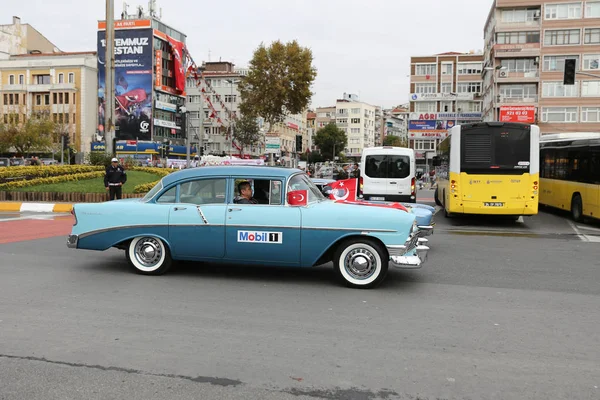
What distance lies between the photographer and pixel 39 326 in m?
5.42

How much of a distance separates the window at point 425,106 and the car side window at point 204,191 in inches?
3373

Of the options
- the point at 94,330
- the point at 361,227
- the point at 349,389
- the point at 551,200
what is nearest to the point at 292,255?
the point at 361,227

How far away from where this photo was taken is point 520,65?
63.5 metres

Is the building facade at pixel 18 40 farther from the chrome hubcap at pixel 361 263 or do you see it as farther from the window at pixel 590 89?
the chrome hubcap at pixel 361 263

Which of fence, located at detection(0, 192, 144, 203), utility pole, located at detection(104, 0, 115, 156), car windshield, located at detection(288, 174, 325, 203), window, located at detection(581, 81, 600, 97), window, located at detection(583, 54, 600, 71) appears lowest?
fence, located at detection(0, 192, 144, 203)

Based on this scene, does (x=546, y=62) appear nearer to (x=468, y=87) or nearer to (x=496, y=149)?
(x=468, y=87)

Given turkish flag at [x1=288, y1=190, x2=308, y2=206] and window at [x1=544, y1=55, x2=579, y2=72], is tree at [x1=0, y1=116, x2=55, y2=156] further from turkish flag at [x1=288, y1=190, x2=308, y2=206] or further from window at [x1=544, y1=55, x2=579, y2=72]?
turkish flag at [x1=288, y1=190, x2=308, y2=206]

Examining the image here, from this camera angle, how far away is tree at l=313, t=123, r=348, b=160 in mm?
122188

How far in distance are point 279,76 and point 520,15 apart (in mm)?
32886

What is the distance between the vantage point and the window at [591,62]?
5991 cm

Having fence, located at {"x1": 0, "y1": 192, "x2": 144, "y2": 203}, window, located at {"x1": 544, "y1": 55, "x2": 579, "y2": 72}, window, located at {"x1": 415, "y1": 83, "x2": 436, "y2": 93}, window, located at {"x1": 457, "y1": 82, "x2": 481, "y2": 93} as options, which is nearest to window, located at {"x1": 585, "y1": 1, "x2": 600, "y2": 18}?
window, located at {"x1": 544, "y1": 55, "x2": 579, "y2": 72}

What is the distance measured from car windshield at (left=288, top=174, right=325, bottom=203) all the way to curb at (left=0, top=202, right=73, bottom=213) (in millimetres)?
13726

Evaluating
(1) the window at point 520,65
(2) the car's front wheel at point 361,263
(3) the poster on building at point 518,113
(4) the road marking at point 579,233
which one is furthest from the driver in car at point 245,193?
(1) the window at point 520,65

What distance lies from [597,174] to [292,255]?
39.7 feet
